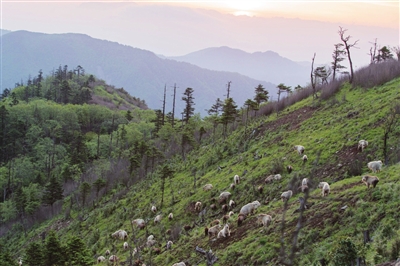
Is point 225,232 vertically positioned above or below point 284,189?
below

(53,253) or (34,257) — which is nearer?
(53,253)

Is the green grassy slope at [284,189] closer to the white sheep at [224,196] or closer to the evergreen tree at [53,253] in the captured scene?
the white sheep at [224,196]

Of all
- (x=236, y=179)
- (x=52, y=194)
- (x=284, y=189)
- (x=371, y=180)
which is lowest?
(x=52, y=194)

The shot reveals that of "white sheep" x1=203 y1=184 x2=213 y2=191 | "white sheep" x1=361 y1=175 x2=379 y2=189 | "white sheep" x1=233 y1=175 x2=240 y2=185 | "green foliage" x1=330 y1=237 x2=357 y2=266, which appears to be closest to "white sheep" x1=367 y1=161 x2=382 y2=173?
"white sheep" x1=361 y1=175 x2=379 y2=189

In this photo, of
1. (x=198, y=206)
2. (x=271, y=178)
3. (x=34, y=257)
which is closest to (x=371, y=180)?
(x=271, y=178)

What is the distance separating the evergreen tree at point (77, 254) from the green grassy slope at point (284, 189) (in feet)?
7.01

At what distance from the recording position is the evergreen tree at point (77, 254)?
760 inches

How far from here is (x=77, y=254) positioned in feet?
63.9

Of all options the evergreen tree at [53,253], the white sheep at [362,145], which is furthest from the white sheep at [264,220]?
the evergreen tree at [53,253]

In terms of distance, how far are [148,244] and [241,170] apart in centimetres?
793

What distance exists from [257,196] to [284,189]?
5.68ft

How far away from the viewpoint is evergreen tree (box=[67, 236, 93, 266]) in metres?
19.3

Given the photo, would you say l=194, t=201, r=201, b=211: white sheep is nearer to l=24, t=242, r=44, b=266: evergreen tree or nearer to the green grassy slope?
the green grassy slope

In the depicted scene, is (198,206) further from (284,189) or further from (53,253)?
(53,253)
